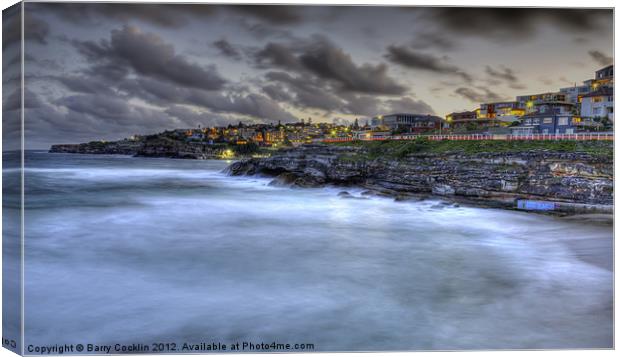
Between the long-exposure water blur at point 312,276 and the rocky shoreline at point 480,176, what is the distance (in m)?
0.48

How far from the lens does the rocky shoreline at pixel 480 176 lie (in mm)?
5602

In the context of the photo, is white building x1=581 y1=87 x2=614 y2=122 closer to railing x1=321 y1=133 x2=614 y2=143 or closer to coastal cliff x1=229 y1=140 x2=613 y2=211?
railing x1=321 y1=133 x2=614 y2=143

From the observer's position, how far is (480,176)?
7.04 meters

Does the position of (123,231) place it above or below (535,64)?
below

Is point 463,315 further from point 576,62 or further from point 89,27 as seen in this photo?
point 89,27

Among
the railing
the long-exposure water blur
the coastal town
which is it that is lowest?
the long-exposure water blur

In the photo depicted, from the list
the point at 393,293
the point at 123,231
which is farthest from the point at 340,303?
the point at 123,231

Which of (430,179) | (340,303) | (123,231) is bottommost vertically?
(340,303)

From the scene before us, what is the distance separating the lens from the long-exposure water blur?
325 cm

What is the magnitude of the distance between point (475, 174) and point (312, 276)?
4249 mm

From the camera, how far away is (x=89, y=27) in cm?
415

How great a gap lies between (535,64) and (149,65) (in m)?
4.28

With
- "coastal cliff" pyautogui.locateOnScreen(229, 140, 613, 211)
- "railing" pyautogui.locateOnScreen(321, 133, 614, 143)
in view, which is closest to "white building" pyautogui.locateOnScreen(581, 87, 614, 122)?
"railing" pyautogui.locateOnScreen(321, 133, 614, 143)

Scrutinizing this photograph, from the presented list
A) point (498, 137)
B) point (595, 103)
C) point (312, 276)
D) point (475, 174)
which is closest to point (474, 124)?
point (498, 137)
